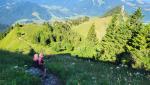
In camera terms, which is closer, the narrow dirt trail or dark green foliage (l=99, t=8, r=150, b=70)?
the narrow dirt trail

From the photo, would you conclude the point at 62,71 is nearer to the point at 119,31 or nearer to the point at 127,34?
the point at 127,34

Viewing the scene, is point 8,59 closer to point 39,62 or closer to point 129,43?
point 39,62

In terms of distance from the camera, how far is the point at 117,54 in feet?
215

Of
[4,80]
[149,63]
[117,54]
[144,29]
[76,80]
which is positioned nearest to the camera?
[4,80]

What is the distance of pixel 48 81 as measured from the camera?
25438 mm

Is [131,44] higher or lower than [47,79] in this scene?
lower

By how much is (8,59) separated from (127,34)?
111 feet

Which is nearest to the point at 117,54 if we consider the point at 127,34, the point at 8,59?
the point at 127,34

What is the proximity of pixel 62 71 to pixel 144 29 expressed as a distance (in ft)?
91.7

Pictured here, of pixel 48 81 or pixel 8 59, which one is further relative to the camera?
pixel 8 59

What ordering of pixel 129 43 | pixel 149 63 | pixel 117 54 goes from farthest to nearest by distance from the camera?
pixel 117 54 → pixel 129 43 → pixel 149 63

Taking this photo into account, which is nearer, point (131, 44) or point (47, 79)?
point (47, 79)

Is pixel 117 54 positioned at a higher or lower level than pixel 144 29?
lower

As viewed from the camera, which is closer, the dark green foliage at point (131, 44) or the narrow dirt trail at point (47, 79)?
the narrow dirt trail at point (47, 79)
